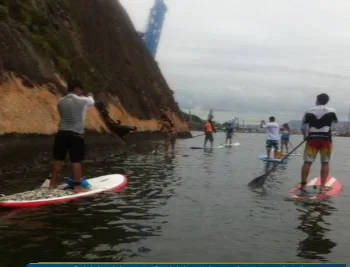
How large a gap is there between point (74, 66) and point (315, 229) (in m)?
22.4

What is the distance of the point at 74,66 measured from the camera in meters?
28.4

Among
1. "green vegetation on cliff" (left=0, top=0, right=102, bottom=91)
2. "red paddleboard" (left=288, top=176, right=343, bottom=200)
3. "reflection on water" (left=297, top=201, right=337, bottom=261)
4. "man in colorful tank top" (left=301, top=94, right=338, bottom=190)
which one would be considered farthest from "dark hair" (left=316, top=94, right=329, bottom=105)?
"green vegetation on cliff" (left=0, top=0, right=102, bottom=91)

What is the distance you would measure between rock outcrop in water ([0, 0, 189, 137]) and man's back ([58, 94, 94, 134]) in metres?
6.50

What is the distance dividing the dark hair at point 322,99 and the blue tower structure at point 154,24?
5222 cm

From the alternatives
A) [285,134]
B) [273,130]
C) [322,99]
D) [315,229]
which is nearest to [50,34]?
[273,130]

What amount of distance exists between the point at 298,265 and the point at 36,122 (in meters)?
15.3

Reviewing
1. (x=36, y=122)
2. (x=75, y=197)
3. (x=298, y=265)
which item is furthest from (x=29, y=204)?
(x=36, y=122)

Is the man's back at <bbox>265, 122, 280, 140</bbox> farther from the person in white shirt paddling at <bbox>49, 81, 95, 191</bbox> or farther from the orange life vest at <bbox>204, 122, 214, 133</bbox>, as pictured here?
the person in white shirt paddling at <bbox>49, 81, 95, 191</bbox>

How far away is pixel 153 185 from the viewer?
1238cm

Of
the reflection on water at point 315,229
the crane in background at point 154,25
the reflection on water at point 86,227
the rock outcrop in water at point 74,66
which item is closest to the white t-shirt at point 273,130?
the rock outcrop in water at point 74,66

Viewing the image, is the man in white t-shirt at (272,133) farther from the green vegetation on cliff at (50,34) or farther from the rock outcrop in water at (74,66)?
the green vegetation on cliff at (50,34)

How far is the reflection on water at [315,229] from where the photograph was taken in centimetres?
646

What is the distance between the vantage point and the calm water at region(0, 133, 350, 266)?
20.3 ft

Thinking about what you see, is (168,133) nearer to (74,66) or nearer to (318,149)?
(74,66)
